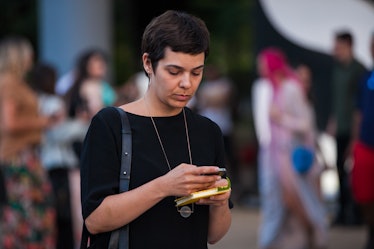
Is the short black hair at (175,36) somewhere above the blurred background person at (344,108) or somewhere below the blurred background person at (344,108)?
above

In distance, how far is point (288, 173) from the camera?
9.29 metres

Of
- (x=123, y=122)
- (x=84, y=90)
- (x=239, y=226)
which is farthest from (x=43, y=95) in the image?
(x=123, y=122)

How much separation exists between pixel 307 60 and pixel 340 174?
133 cm

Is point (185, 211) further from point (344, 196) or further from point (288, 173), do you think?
point (344, 196)

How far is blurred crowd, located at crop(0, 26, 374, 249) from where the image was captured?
25.8 ft

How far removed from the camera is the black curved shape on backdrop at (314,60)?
11.8 metres

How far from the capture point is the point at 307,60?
38.6 ft

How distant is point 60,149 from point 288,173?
201 cm

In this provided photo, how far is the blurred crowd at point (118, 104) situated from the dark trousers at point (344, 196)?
0.01 m

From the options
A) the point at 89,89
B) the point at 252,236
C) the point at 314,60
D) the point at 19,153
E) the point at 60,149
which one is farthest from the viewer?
the point at 314,60

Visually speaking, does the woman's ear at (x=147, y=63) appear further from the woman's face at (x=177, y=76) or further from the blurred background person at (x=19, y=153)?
the blurred background person at (x=19, y=153)

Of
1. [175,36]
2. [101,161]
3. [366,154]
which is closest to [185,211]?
[101,161]

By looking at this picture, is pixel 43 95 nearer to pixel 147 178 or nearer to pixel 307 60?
pixel 307 60

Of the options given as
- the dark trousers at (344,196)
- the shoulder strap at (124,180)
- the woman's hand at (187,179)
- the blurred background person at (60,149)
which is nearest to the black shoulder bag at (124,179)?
the shoulder strap at (124,180)
